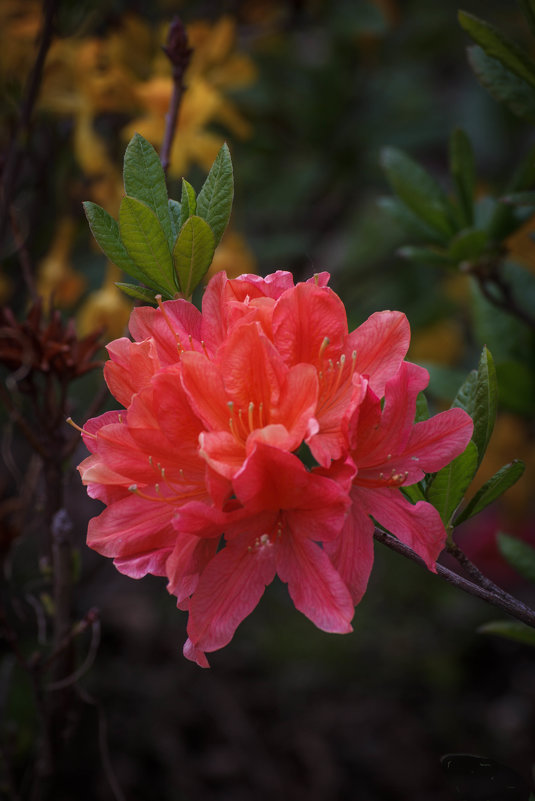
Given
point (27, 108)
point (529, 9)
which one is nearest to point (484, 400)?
point (529, 9)

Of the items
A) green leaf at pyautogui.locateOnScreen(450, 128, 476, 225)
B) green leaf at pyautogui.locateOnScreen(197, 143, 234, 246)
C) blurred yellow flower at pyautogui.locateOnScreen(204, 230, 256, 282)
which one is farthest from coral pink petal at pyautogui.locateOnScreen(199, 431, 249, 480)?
blurred yellow flower at pyautogui.locateOnScreen(204, 230, 256, 282)

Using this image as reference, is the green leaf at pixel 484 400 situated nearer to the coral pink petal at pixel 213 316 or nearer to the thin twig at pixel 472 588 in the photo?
the thin twig at pixel 472 588

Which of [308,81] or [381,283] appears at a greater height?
[308,81]

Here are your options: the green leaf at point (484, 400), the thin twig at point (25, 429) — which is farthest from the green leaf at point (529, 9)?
the thin twig at point (25, 429)

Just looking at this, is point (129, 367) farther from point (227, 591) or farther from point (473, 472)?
point (473, 472)

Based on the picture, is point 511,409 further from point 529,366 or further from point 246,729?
point 246,729

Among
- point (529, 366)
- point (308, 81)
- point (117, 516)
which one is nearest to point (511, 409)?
point (529, 366)
